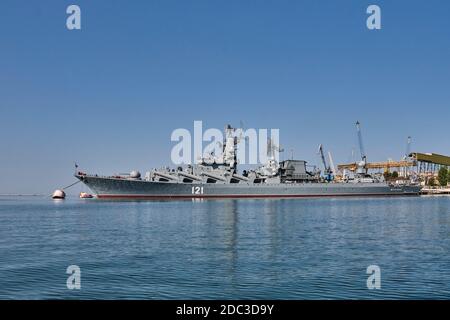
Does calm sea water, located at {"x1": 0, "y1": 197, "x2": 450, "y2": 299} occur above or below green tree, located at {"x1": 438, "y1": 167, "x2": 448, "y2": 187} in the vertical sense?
below

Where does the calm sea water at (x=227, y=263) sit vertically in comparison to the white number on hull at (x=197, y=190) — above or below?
below

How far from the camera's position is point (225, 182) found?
130250mm

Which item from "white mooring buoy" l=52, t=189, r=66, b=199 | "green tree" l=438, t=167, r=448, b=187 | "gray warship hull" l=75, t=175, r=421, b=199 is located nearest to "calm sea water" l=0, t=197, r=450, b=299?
"gray warship hull" l=75, t=175, r=421, b=199

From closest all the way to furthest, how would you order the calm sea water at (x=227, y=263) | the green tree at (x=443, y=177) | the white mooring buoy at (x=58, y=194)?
the calm sea water at (x=227, y=263) < the white mooring buoy at (x=58, y=194) < the green tree at (x=443, y=177)

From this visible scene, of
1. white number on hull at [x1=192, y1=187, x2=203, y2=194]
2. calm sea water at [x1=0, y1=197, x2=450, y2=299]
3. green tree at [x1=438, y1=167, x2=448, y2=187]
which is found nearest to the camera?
calm sea water at [x1=0, y1=197, x2=450, y2=299]

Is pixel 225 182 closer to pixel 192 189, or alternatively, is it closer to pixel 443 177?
pixel 192 189

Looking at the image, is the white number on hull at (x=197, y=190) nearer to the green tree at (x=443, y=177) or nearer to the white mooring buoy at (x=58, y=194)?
the white mooring buoy at (x=58, y=194)

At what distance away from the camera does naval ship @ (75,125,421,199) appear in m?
128

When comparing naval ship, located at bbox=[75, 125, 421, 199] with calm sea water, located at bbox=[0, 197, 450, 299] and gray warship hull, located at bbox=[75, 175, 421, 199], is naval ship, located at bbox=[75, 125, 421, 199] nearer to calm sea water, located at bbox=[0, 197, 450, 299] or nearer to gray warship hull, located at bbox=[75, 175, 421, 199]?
gray warship hull, located at bbox=[75, 175, 421, 199]

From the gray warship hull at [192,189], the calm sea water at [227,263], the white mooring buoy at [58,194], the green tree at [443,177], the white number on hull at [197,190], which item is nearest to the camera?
the calm sea water at [227,263]

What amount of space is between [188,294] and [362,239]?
845 inches

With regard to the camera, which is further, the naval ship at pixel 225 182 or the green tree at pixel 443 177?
the green tree at pixel 443 177

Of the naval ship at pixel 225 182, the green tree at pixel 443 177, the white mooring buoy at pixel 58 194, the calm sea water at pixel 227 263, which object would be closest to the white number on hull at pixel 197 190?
the naval ship at pixel 225 182

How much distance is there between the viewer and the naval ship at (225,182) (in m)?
128
